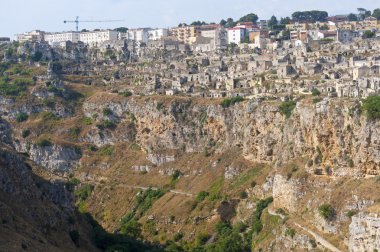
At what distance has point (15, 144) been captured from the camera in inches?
3834

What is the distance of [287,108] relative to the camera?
74.4 metres

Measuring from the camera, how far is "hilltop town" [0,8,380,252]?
58.9m

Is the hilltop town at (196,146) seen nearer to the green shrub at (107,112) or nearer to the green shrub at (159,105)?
the green shrub at (107,112)

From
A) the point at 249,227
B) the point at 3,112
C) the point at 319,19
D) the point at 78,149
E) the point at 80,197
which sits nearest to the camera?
the point at 249,227

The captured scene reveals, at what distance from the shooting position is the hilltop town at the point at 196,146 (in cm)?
5891

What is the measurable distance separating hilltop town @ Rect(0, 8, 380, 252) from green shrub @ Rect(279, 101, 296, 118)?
0.17m

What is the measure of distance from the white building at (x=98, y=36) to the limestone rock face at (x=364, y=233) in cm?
11107

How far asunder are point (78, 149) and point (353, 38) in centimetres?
4644

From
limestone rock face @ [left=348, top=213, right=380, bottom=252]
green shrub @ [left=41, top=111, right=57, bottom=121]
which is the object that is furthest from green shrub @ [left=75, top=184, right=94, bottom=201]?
limestone rock face @ [left=348, top=213, right=380, bottom=252]

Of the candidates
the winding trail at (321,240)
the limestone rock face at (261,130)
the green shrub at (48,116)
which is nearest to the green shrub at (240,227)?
the limestone rock face at (261,130)

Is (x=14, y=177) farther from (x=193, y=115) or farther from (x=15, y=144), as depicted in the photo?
(x=15, y=144)

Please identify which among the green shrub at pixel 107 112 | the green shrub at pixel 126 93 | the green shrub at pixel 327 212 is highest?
the green shrub at pixel 126 93

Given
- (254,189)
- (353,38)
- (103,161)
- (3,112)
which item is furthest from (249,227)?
(353,38)

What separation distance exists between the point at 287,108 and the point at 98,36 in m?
98.4
